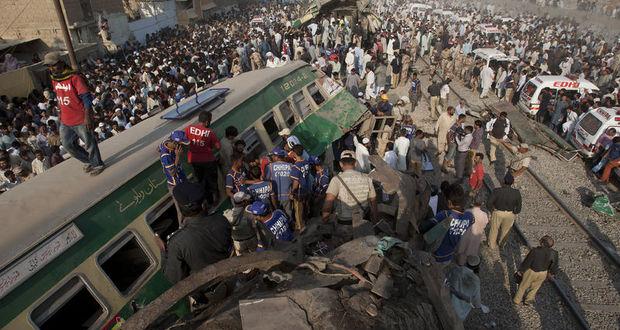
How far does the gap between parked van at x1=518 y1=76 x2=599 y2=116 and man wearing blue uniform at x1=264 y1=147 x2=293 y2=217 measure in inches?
515

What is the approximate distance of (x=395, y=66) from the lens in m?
18.3

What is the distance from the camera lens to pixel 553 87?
48.5ft

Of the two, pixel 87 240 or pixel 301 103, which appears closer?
pixel 87 240

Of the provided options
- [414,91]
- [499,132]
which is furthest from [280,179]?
[414,91]

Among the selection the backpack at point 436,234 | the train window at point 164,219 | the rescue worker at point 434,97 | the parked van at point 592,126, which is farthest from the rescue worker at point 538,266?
the rescue worker at point 434,97

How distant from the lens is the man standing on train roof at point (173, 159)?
16.9ft

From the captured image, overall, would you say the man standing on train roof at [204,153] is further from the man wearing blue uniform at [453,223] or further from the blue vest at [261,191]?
the man wearing blue uniform at [453,223]

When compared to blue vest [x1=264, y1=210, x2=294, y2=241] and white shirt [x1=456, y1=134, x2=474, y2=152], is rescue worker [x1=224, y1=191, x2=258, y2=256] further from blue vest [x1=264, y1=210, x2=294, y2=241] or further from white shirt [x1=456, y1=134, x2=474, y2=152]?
white shirt [x1=456, y1=134, x2=474, y2=152]

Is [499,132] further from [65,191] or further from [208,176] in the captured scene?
[65,191]

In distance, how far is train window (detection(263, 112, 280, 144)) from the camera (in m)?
8.39

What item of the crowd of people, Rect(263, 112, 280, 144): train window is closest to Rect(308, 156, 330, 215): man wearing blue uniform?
the crowd of people

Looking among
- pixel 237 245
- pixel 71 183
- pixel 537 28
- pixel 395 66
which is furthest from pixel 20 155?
pixel 537 28

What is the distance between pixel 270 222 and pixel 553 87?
573 inches

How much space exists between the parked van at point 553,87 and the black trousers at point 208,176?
1400 centimetres
